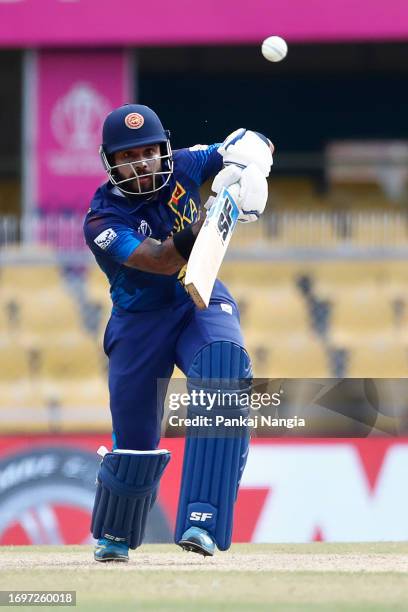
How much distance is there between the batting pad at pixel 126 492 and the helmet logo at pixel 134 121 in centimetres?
102

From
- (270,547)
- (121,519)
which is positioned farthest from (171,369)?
(270,547)

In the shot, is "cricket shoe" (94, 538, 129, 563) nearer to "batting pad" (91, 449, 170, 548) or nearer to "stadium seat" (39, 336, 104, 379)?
"batting pad" (91, 449, 170, 548)

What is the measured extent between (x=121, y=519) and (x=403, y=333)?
4.99 metres

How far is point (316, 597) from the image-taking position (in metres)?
3.40

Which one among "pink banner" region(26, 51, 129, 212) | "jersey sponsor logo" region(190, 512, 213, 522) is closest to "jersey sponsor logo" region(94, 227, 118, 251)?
"jersey sponsor logo" region(190, 512, 213, 522)

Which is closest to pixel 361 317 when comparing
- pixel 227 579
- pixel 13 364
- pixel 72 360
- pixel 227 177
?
pixel 72 360

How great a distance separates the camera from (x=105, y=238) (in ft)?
14.1

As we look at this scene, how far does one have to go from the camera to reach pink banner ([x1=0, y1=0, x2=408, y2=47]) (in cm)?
992

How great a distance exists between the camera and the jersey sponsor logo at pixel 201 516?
13.7 feet

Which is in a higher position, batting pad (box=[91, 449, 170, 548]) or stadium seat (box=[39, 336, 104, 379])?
stadium seat (box=[39, 336, 104, 379])

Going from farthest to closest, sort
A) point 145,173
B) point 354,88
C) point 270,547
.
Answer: point 354,88, point 270,547, point 145,173

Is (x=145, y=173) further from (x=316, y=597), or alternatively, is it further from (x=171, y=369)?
(x=316, y=597)

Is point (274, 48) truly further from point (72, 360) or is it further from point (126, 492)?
point (72, 360)

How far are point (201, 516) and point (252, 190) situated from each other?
3.33ft
